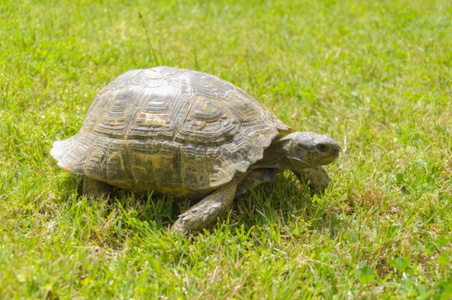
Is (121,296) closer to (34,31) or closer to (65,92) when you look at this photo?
(65,92)

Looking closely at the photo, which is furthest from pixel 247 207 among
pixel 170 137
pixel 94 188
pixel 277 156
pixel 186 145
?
pixel 94 188

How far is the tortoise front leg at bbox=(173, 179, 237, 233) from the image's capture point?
279 centimetres

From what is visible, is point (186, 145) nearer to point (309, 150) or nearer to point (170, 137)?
point (170, 137)

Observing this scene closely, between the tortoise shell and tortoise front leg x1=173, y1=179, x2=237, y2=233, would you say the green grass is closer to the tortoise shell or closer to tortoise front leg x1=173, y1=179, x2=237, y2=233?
tortoise front leg x1=173, y1=179, x2=237, y2=233

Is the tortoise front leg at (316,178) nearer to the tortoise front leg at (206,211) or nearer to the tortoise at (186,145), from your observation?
the tortoise at (186,145)

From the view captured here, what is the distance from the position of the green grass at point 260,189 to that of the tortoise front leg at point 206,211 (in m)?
0.09

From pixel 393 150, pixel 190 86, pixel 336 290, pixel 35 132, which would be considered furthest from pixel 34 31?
pixel 336 290

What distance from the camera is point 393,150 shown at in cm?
401

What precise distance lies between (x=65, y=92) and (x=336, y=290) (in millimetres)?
3573

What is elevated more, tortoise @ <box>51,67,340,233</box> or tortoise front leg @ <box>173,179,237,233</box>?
tortoise @ <box>51,67,340,233</box>

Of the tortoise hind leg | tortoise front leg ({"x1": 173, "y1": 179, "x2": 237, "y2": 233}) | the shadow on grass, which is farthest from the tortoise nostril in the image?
the tortoise hind leg

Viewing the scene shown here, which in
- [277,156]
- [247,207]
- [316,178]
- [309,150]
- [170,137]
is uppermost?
[170,137]

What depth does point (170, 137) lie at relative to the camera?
116 inches

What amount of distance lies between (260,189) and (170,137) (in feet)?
2.96
